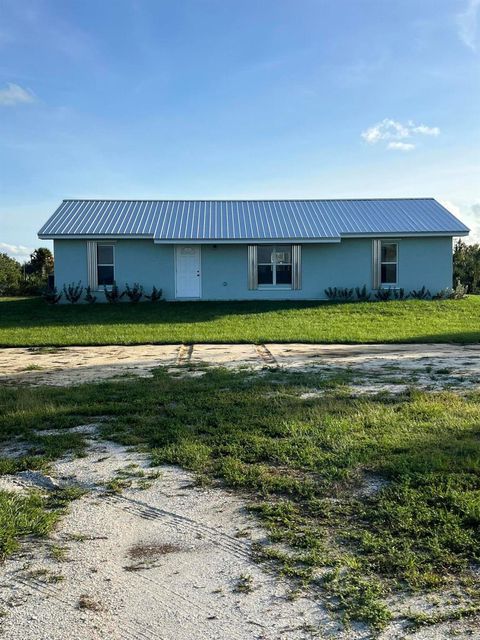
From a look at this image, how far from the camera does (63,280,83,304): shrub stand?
66.2 feet

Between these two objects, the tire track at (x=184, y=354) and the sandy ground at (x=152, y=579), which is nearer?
the sandy ground at (x=152, y=579)

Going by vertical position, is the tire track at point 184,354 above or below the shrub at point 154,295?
below

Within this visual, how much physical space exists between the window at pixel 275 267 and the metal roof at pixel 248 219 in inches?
32.1

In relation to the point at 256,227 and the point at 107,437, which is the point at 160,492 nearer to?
the point at 107,437

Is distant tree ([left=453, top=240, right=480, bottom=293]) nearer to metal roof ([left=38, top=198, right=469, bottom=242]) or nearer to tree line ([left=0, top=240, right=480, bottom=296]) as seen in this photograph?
tree line ([left=0, top=240, right=480, bottom=296])

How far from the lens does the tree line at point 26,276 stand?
29.4 meters

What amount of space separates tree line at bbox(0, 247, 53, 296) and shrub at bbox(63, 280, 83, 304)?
10.2 feet

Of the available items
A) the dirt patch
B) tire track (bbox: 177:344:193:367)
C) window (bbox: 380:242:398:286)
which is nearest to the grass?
the dirt patch

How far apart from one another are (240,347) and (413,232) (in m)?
11.6

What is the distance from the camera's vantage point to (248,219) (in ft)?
72.3

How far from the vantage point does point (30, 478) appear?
13.0ft

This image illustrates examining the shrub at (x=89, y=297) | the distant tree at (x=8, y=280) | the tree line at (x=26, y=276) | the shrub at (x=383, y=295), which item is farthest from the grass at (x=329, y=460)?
the distant tree at (x=8, y=280)

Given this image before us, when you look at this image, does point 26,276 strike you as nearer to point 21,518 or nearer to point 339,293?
point 339,293

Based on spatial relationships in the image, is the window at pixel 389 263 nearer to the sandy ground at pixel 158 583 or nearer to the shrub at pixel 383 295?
the shrub at pixel 383 295
